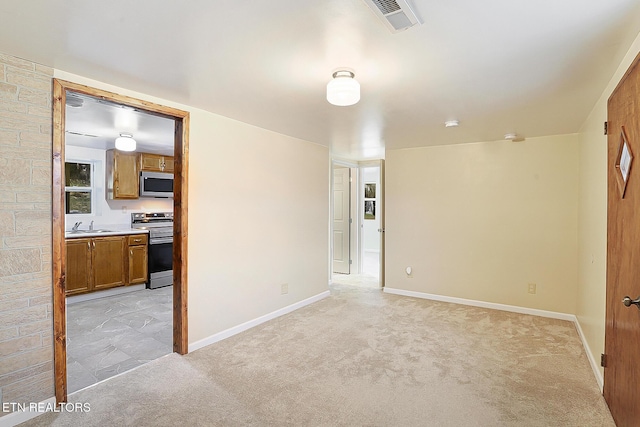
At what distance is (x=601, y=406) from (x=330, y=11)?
3.00 meters

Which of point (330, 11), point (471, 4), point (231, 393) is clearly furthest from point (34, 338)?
point (471, 4)

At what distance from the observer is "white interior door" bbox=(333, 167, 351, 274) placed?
263 inches

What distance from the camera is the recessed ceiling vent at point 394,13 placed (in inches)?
56.1

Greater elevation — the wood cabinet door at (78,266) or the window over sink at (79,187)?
the window over sink at (79,187)

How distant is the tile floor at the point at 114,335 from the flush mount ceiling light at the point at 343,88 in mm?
2726

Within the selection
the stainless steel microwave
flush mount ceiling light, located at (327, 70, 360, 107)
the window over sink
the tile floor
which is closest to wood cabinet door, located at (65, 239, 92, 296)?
the tile floor

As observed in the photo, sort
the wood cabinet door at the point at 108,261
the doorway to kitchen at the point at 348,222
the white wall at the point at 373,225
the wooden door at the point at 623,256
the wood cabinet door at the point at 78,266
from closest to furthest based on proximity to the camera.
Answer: the wooden door at the point at 623,256 < the wood cabinet door at the point at 78,266 < the wood cabinet door at the point at 108,261 < the doorway to kitchen at the point at 348,222 < the white wall at the point at 373,225

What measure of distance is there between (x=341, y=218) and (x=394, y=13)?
5350 mm

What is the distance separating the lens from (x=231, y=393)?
2473 millimetres

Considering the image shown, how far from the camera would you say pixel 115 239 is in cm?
507

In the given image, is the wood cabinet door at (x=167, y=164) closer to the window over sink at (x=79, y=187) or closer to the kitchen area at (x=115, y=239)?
the kitchen area at (x=115, y=239)

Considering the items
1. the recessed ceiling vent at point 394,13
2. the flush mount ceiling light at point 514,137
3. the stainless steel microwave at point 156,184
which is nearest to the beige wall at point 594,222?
the flush mount ceiling light at point 514,137

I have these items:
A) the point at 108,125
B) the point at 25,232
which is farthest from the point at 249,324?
the point at 108,125

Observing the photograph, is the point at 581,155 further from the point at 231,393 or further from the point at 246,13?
the point at 231,393
